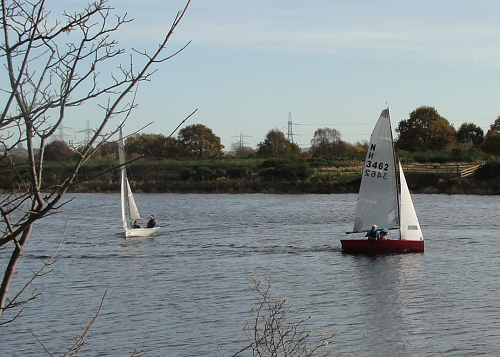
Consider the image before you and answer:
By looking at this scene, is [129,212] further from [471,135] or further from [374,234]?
[471,135]

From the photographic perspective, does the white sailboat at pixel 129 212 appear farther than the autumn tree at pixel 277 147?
No

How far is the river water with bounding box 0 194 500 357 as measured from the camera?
1945cm

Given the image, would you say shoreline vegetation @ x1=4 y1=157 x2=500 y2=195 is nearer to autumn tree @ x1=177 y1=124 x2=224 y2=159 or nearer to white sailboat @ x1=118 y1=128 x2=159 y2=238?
autumn tree @ x1=177 y1=124 x2=224 y2=159

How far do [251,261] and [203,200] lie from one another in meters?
48.4

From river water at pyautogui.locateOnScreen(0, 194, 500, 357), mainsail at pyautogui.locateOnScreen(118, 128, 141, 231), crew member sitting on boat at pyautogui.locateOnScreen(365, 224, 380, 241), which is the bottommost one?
river water at pyautogui.locateOnScreen(0, 194, 500, 357)

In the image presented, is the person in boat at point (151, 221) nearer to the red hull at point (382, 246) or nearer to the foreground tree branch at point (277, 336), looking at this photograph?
the red hull at point (382, 246)

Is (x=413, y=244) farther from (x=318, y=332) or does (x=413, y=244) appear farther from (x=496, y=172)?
(x=496, y=172)

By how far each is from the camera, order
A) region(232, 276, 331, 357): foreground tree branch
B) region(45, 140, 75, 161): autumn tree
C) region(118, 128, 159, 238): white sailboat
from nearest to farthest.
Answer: region(45, 140, 75, 161): autumn tree < region(232, 276, 331, 357): foreground tree branch < region(118, 128, 159, 238): white sailboat

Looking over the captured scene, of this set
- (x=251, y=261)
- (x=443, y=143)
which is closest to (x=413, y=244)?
(x=251, y=261)

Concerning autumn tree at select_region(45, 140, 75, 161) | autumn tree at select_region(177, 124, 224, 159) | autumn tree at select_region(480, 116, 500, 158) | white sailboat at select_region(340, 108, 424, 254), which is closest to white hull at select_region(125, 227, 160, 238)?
white sailboat at select_region(340, 108, 424, 254)

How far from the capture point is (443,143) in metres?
112

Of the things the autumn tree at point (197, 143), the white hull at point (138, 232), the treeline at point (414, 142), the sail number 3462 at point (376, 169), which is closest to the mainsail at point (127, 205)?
the white hull at point (138, 232)

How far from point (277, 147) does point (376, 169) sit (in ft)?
310

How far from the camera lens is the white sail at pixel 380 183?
34750 mm
